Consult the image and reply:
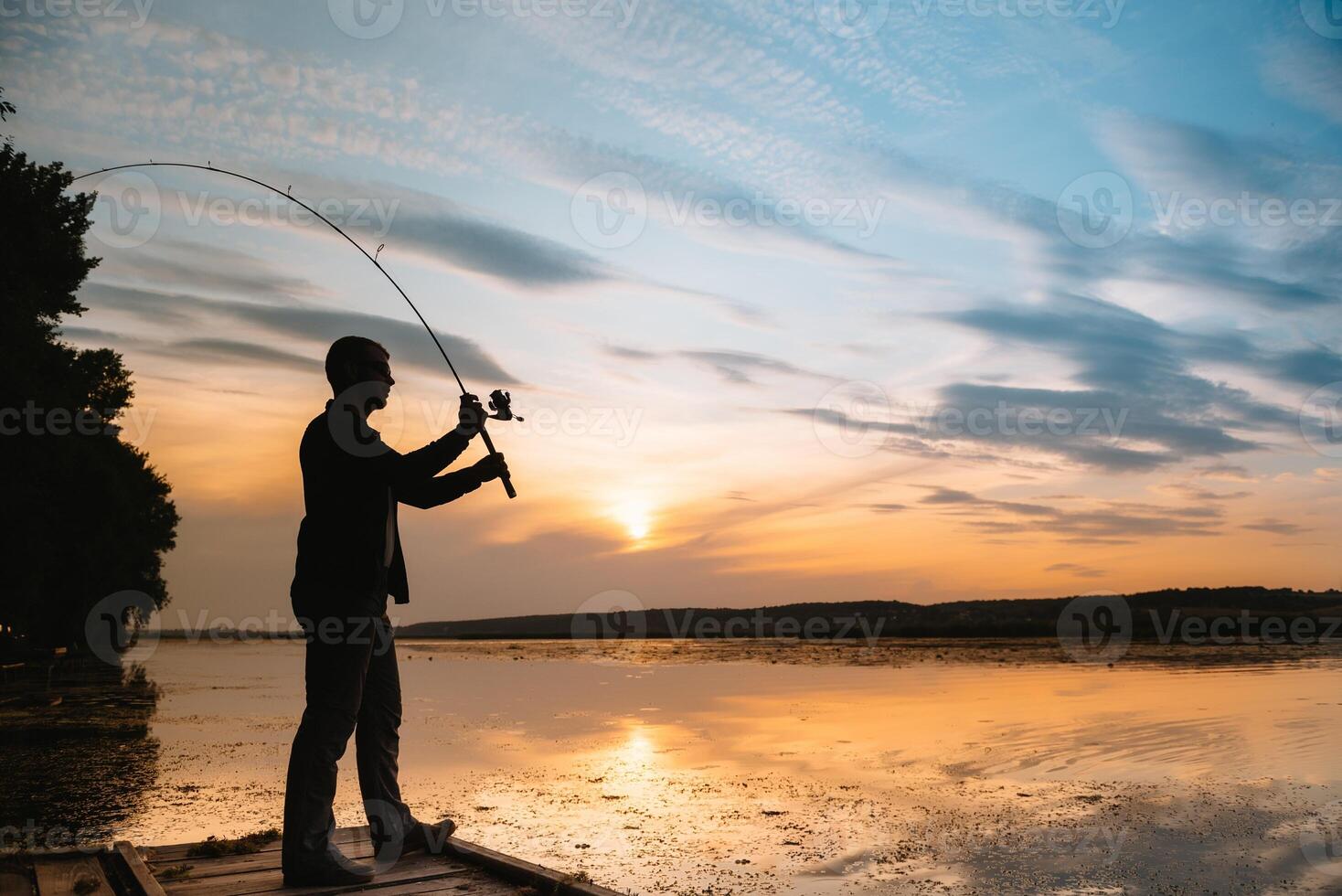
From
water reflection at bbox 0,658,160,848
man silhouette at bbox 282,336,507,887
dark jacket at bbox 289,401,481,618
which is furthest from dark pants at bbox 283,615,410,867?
water reflection at bbox 0,658,160,848

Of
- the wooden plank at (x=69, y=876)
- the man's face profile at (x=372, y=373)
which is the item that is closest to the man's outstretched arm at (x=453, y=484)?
the man's face profile at (x=372, y=373)

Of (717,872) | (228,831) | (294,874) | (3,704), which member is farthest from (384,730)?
(3,704)

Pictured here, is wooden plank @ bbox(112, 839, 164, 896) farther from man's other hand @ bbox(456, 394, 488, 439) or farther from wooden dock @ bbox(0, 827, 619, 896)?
man's other hand @ bbox(456, 394, 488, 439)

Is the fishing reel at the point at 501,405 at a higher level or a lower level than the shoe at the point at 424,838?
higher

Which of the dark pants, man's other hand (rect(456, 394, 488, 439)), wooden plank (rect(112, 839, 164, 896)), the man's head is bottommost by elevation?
wooden plank (rect(112, 839, 164, 896))

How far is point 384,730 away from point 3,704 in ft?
62.3

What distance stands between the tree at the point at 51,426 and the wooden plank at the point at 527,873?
47.0 ft

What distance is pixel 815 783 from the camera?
9.51m

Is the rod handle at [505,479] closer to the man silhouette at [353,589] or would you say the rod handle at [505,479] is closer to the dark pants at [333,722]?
the man silhouette at [353,589]

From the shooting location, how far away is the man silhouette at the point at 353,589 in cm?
452

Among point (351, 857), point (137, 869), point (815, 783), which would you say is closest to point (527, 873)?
point (351, 857)

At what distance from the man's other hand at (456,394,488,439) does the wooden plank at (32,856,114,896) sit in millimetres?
2578

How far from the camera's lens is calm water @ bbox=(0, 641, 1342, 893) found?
6.32 metres

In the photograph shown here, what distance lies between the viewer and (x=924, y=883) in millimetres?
5910
